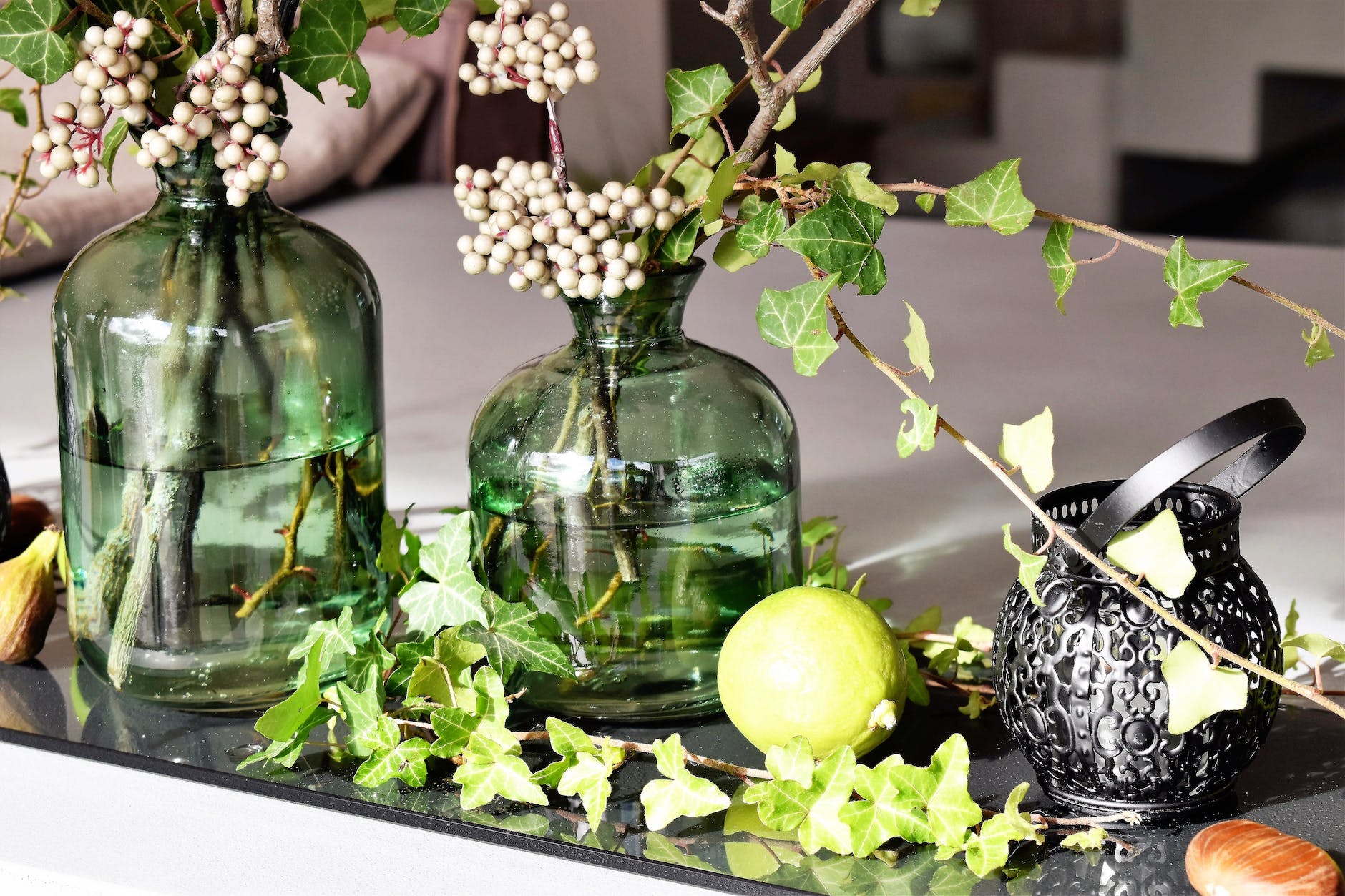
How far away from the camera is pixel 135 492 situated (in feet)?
1.91

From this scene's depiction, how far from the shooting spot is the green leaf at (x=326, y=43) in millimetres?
549

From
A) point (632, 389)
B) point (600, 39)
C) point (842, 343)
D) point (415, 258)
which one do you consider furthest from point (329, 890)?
point (600, 39)

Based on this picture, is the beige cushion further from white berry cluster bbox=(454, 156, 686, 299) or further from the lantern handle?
the lantern handle

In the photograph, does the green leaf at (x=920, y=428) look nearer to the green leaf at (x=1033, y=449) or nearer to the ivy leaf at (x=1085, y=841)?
the green leaf at (x=1033, y=449)

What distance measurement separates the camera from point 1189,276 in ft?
1.60

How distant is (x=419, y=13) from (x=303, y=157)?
1.54 metres

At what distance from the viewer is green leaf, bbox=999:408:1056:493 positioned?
0.47m

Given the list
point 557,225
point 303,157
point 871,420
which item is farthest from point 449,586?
point 303,157

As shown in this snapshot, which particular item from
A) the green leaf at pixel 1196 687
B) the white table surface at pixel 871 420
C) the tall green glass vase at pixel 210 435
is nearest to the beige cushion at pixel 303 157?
the white table surface at pixel 871 420

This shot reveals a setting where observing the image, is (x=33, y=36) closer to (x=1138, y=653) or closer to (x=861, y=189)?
(x=861, y=189)

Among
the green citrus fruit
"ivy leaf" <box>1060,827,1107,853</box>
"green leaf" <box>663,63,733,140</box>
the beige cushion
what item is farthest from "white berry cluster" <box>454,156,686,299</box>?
the beige cushion

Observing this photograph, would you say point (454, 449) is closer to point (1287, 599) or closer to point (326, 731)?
point (326, 731)

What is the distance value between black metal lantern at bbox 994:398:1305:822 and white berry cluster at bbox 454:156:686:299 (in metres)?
0.17

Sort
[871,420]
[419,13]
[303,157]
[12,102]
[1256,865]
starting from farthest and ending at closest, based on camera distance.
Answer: [303,157] → [871,420] → [12,102] → [419,13] → [1256,865]
